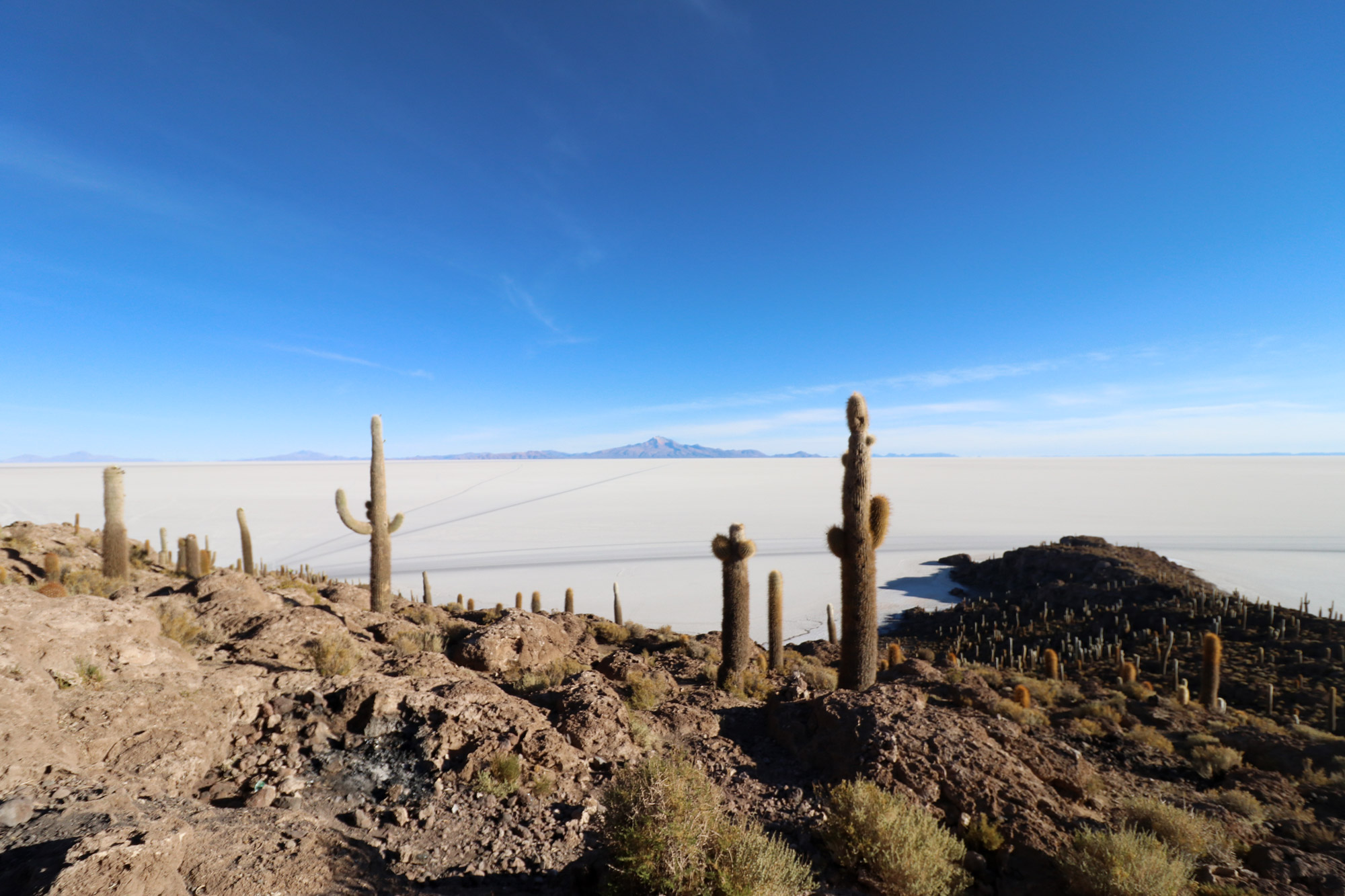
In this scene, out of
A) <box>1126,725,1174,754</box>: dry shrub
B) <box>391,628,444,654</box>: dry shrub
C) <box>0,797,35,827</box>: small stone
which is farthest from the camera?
<box>391,628,444,654</box>: dry shrub

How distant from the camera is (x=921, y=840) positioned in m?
4.80

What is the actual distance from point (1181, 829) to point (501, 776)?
22.3 feet

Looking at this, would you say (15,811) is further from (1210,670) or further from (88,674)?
(1210,670)

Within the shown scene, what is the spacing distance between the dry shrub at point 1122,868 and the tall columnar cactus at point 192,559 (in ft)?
68.7

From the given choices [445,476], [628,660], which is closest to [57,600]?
[628,660]

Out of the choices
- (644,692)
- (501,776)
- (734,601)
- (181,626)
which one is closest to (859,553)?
(734,601)

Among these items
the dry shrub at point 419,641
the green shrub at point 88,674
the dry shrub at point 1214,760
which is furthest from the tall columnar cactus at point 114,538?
the dry shrub at point 1214,760

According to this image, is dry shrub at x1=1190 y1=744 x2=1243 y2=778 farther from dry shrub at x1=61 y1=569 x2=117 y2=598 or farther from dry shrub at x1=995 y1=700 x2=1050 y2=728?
dry shrub at x1=61 y1=569 x2=117 y2=598

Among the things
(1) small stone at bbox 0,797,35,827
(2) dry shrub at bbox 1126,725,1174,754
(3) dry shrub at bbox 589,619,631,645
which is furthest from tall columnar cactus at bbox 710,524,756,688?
(1) small stone at bbox 0,797,35,827

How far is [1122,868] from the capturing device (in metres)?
4.42

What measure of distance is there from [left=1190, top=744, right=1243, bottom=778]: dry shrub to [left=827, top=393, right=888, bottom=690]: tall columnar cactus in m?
4.82

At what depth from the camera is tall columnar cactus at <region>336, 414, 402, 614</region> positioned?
1415cm

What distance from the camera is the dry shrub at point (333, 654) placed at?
23.4ft

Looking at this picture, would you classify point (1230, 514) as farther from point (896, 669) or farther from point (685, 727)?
point (685, 727)
